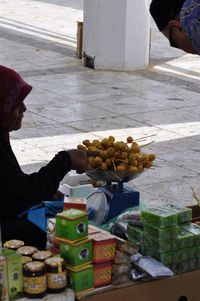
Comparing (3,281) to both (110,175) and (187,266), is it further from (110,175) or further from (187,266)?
(110,175)

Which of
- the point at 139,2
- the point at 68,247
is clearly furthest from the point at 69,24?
the point at 68,247

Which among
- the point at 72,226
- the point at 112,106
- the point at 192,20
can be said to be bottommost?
the point at 112,106

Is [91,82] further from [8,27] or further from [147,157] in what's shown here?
[147,157]

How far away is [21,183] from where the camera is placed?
420 centimetres

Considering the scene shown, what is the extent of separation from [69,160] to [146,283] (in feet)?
2.82

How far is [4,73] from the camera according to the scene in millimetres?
4344

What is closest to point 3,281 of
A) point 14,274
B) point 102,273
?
point 14,274

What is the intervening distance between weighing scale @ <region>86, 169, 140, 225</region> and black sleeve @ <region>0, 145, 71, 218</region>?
Result: 0.35m

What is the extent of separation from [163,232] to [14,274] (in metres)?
0.77

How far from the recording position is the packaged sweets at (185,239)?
13.3ft

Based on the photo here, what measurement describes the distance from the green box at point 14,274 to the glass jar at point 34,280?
3cm

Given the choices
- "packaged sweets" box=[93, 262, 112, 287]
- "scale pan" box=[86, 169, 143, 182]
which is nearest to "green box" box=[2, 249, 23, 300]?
"packaged sweets" box=[93, 262, 112, 287]

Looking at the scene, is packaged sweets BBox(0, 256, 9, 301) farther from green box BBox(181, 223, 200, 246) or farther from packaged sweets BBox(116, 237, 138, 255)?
green box BBox(181, 223, 200, 246)

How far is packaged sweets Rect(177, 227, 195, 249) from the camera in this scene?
4066 millimetres
